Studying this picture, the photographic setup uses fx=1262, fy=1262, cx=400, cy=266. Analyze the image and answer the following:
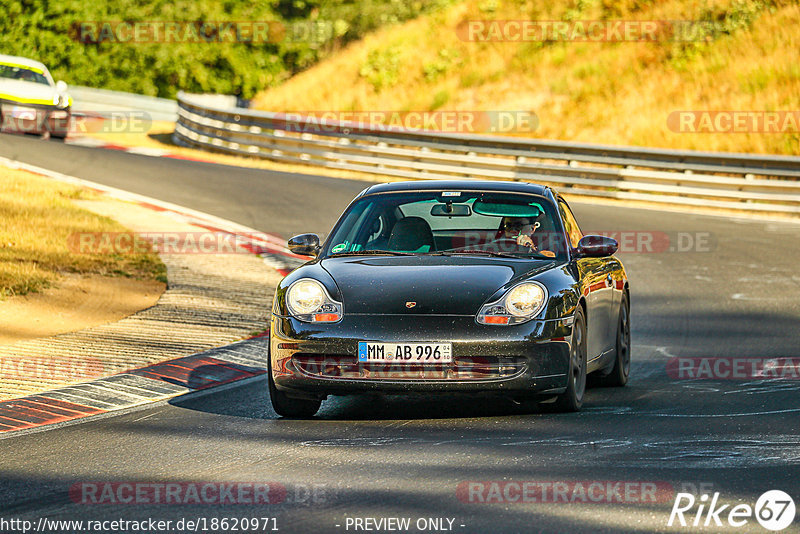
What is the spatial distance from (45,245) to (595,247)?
838cm

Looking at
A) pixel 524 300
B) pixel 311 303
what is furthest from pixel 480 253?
pixel 311 303

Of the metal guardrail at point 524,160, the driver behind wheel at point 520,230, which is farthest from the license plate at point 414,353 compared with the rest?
the metal guardrail at point 524,160

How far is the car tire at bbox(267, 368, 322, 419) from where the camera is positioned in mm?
7742

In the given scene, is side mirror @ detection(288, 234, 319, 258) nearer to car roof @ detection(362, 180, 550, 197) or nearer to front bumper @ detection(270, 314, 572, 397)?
car roof @ detection(362, 180, 550, 197)

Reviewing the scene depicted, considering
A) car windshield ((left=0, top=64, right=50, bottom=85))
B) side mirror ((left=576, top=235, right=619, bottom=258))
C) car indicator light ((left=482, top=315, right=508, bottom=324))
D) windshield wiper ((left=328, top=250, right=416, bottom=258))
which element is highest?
car windshield ((left=0, top=64, right=50, bottom=85))

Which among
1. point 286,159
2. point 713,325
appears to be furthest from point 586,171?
point 713,325

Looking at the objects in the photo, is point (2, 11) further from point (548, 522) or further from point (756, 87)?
point (548, 522)

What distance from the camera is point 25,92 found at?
97.4 feet

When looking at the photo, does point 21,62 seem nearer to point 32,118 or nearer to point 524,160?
point 32,118

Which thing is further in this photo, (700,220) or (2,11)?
(2,11)

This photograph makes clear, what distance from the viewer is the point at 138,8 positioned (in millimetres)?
52500

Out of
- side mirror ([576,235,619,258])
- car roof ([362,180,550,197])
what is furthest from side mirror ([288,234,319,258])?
side mirror ([576,235,619,258])

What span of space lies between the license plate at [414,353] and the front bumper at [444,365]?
3 cm

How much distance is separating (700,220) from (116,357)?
13.3 m
